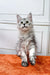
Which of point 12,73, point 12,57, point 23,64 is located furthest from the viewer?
point 12,57

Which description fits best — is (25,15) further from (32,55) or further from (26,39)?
(32,55)

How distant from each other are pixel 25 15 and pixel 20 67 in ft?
1.93

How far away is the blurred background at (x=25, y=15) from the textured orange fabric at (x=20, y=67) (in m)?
0.22

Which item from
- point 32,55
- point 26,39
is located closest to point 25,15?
point 26,39

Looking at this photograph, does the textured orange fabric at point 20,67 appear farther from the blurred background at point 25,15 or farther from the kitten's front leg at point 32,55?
the blurred background at point 25,15

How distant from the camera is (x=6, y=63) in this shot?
1091 millimetres

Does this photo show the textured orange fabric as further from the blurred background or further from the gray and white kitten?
the blurred background

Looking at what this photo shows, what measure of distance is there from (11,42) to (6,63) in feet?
1.16

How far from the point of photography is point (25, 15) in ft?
4.24

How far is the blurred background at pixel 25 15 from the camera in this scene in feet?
4.16

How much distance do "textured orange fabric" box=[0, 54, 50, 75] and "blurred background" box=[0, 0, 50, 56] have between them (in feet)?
0.72

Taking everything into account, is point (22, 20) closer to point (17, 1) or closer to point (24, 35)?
point (24, 35)

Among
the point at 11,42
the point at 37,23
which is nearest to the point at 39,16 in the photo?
the point at 37,23

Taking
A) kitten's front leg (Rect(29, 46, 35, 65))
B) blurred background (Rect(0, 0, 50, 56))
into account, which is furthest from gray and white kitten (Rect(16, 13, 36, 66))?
blurred background (Rect(0, 0, 50, 56))
